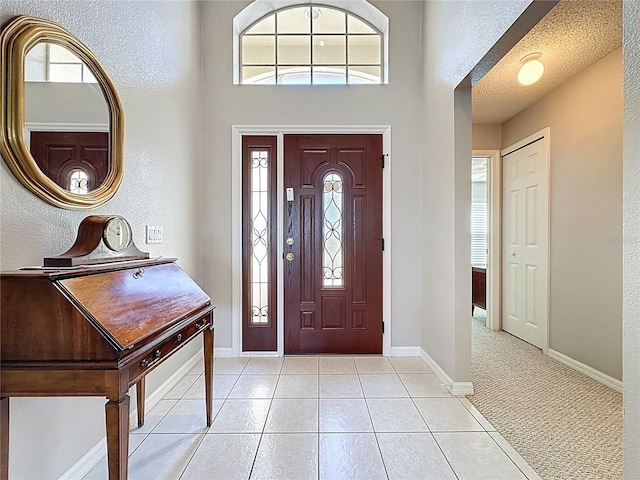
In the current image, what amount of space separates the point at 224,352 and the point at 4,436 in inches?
82.3

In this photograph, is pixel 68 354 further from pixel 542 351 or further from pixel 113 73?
pixel 542 351

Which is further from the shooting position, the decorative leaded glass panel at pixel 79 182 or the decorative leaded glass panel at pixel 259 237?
the decorative leaded glass panel at pixel 259 237

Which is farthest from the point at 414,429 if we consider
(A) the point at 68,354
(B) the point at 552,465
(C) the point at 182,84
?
(C) the point at 182,84

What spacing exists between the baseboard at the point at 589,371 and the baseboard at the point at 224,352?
2.95 metres

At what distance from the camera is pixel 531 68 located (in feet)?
8.18

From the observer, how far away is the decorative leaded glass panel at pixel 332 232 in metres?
3.14

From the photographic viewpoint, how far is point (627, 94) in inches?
41.1

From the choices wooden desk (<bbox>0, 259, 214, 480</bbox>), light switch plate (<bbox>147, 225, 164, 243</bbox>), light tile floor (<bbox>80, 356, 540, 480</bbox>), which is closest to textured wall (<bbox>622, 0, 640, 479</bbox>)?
light tile floor (<bbox>80, 356, 540, 480</bbox>)

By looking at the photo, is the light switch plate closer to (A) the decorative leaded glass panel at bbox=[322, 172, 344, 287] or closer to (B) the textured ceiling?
(A) the decorative leaded glass panel at bbox=[322, 172, 344, 287]

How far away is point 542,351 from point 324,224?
2.44 metres

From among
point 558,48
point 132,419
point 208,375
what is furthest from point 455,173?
point 132,419

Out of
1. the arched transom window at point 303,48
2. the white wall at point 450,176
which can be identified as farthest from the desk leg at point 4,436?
the arched transom window at point 303,48

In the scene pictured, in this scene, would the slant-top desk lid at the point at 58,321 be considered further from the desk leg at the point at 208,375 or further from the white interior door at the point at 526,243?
the white interior door at the point at 526,243

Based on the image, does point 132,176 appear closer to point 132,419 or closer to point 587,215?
point 132,419
